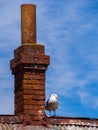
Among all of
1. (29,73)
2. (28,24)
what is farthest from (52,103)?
(28,24)

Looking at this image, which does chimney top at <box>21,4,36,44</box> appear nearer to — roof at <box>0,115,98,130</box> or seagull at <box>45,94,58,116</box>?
seagull at <box>45,94,58,116</box>

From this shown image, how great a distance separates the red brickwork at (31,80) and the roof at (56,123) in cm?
28

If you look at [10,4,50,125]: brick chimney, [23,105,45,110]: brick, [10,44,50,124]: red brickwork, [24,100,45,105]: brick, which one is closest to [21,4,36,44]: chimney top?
[10,4,50,125]: brick chimney

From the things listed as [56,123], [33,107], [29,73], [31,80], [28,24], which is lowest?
[56,123]

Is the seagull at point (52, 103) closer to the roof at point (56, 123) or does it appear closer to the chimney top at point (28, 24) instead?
the roof at point (56, 123)

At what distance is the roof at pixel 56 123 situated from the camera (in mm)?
20078

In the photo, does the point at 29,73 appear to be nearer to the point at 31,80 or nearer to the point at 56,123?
the point at 31,80

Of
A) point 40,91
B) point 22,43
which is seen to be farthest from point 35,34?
point 40,91

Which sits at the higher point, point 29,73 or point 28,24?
point 28,24

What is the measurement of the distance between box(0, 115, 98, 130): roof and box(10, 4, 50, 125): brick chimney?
0.27 m

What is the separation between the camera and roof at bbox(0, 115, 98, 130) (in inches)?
790

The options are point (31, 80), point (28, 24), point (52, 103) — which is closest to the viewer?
point (31, 80)

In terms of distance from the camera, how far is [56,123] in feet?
67.7

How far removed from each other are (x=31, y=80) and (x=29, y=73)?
0.22 m
